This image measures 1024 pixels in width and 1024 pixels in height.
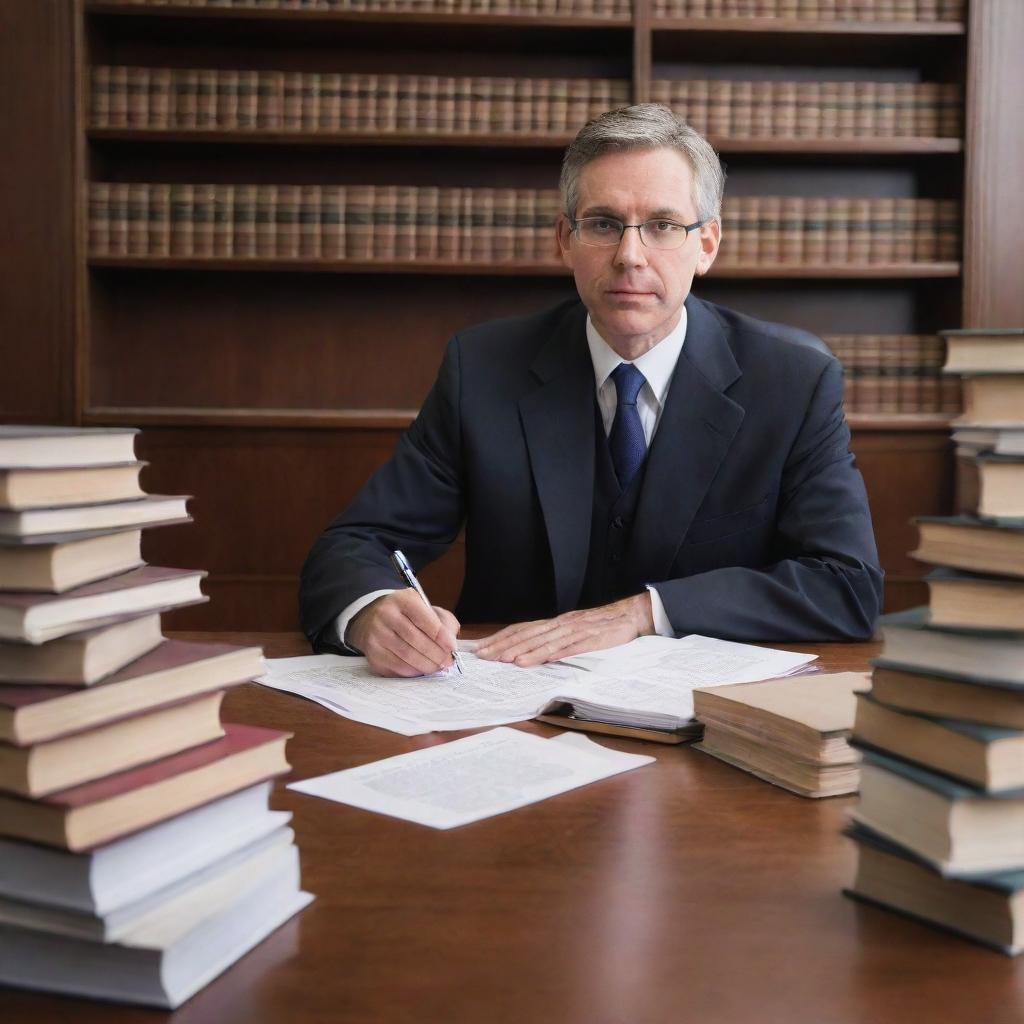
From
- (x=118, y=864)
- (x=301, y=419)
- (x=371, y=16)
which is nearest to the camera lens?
(x=118, y=864)

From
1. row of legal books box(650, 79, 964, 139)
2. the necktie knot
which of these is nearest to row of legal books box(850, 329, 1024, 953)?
the necktie knot

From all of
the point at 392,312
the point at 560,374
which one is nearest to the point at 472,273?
the point at 392,312

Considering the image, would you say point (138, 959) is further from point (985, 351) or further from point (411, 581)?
point (411, 581)

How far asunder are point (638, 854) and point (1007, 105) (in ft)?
11.6

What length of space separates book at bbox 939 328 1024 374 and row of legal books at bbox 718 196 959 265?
3.18 meters

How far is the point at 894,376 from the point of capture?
12.7 ft

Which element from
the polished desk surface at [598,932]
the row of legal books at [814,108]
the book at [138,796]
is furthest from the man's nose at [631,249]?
the row of legal books at [814,108]

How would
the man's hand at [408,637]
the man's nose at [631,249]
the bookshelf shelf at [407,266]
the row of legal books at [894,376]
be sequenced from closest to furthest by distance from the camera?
the man's hand at [408,637] → the man's nose at [631,249] → the bookshelf shelf at [407,266] → the row of legal books at [894,376]

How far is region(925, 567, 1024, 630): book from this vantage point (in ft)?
2.23

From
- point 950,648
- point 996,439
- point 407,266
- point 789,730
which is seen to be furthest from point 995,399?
point 407,266

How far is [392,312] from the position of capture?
13.4 feet

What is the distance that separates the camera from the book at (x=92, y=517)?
0.66 meters

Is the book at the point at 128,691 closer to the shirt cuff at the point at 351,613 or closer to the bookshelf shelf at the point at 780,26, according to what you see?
the shirt cuff at the point at 351,613

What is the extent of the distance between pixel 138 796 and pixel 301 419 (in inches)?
128
